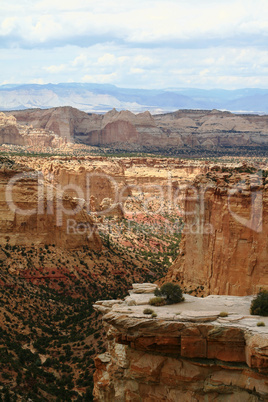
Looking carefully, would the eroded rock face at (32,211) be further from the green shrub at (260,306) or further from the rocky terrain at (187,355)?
the green shrub at (260,306)

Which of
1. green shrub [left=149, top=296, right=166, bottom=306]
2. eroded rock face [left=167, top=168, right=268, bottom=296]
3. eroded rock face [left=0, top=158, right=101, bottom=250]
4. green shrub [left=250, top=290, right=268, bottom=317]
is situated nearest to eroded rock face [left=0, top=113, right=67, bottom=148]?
eroded rock face [left=0, top=158, right=101, bottom=250]

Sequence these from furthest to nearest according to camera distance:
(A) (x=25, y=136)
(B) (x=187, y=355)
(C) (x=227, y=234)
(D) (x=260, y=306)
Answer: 1. (A) (x=25, y=136)
2. (C) (x=227, y=234)
3. (D) (x=260, y=306)
4. (B) (x=187, y=355)

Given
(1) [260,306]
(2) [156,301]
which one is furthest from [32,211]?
(1) [260,306]

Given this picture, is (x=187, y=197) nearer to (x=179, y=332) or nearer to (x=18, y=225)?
(x=18, y=225)

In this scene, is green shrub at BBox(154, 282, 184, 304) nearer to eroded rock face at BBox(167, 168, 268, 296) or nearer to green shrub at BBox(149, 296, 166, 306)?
green shrub at BBox(149, 296, 166, 306)

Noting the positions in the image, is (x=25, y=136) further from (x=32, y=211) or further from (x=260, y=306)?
(x=260, y=306)

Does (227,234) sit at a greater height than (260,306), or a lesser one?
greater
